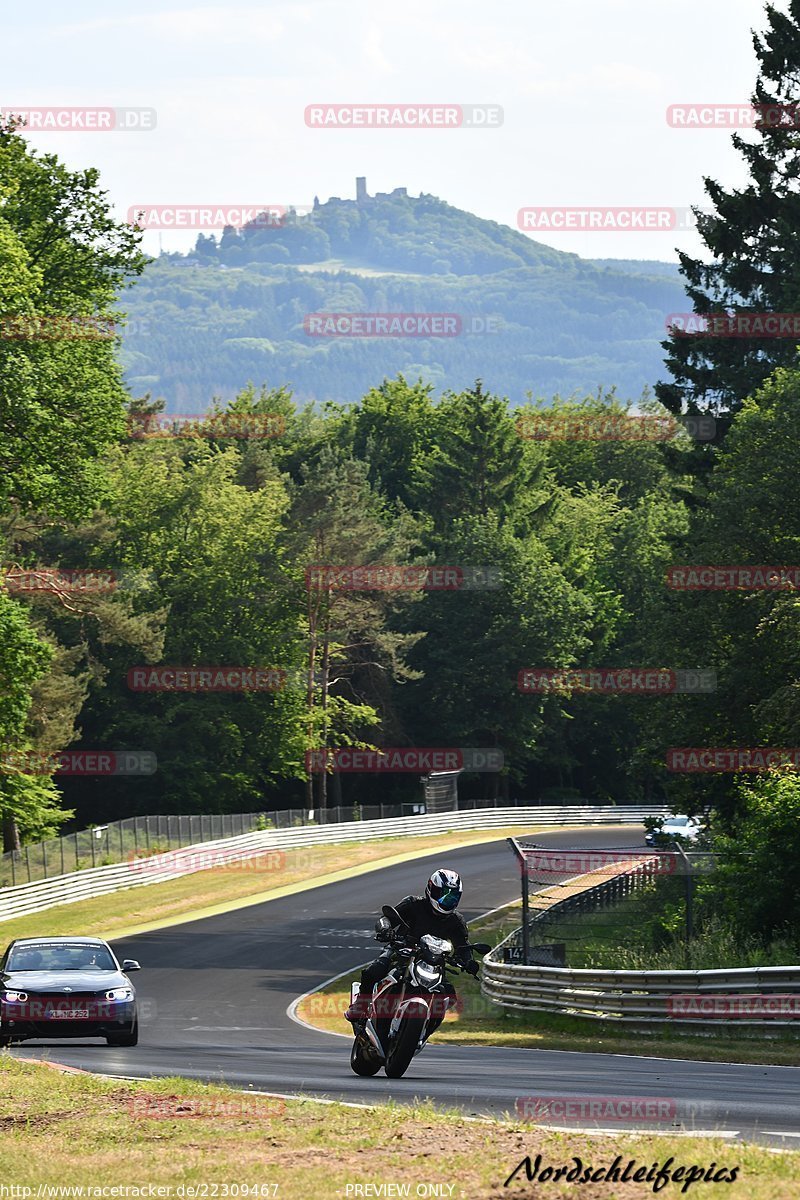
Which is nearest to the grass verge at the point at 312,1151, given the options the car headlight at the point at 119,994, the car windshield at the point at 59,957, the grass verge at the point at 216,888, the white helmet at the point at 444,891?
the white helmet at the point at 444,891

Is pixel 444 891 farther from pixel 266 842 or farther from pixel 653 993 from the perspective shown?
pixel 266 842

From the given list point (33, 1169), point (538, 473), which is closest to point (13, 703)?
point (33, 1169)

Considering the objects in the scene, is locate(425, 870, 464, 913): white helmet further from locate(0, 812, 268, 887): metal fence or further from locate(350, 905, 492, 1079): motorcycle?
locate(0, 812, 268, 887): metal fence

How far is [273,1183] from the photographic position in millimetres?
9508

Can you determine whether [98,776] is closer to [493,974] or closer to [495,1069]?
[493,974]

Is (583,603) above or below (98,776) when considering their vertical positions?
above

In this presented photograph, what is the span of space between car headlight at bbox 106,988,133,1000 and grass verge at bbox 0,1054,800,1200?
7763mm

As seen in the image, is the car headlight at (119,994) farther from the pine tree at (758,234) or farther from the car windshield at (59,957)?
the pine tree at (758,234)

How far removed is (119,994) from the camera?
20.9m

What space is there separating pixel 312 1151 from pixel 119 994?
427 inches

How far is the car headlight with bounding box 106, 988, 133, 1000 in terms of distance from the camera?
20797mm

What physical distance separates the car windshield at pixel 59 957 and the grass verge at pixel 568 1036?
5026 millimetres

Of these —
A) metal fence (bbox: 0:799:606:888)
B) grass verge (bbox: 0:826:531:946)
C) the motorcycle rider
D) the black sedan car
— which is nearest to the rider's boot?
the motorcycle rider

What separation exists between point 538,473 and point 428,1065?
85.6m
